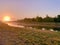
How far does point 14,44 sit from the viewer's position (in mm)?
14578

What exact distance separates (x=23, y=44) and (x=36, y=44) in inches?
53.2

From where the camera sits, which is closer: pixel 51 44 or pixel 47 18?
pixel 51 44

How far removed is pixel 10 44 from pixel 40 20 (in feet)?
427

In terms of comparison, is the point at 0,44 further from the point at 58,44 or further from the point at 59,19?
the point at 59,19

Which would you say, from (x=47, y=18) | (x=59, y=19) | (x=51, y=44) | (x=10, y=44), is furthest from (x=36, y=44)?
(x=47, y=18)

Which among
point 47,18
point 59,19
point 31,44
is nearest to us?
point 31,44

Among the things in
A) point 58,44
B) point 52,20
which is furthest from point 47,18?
point 58,44

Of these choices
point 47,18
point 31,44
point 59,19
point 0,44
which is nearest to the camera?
point 0,44

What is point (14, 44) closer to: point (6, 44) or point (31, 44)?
point (6, 44)

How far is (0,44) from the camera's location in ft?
46.4

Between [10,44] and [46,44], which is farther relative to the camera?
[46,44]

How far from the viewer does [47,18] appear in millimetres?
141625

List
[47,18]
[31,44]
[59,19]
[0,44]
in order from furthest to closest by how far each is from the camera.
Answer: [47,18], [59,19], [31,44], [0,44]

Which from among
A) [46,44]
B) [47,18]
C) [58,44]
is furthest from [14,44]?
[47,18]
